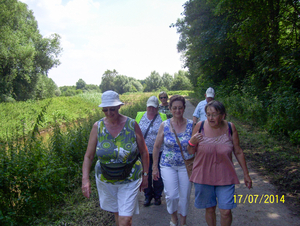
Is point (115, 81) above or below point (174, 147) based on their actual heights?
above

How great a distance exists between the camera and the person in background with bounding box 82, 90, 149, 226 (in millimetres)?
2734

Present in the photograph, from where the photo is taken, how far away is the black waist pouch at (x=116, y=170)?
274cm

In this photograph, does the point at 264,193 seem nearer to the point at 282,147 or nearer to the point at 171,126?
the point at 171,126

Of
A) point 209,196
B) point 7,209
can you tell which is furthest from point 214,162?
point 7,209

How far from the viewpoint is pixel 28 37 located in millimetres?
34562

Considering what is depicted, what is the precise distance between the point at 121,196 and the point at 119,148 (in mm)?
621

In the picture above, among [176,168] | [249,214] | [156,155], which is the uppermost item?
[156,155]

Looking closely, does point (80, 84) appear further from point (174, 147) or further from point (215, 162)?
point (215, 162)

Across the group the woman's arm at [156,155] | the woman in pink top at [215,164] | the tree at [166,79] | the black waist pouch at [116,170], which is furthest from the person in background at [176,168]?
the tree at [166,79]

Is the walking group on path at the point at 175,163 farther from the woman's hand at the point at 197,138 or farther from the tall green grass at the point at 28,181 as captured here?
the tall green grass at the point at 28,181

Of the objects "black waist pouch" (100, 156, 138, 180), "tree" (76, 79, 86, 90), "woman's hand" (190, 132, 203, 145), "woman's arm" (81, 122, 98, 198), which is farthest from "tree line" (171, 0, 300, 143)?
"tree" (76, 79, 86, 90)

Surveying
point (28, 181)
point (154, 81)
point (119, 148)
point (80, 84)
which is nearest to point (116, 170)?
point (119, 148)

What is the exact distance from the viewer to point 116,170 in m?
2.75

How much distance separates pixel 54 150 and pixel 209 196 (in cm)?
367
